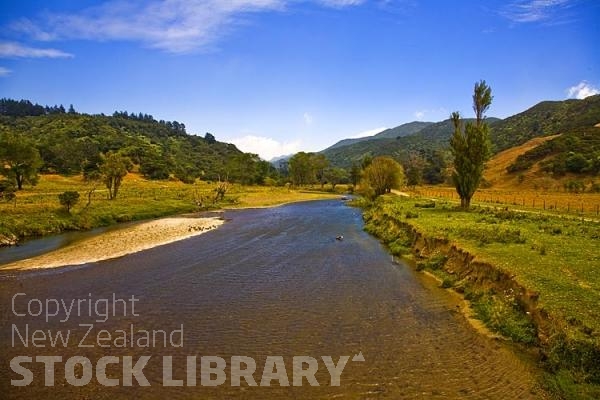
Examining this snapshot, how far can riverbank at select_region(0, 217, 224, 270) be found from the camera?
94.6ft

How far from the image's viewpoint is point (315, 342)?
1515cm

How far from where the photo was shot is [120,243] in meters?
36.3

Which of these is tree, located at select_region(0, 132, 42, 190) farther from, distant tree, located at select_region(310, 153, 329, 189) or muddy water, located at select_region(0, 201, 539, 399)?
distant tree, located at select_region(310, 153, 329, 189)

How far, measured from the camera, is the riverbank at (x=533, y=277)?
39.4 ft

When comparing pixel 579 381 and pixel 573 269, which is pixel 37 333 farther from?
pixel 573 269

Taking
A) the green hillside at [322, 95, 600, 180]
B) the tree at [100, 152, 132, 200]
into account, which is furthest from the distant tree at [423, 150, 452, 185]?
the tree at [100, 152, 132, 200]

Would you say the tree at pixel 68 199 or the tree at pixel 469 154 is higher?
the tree at pixel 469 154

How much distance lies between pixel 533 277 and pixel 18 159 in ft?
266

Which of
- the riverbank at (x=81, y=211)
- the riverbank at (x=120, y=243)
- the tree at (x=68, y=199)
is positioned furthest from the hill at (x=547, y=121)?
the tree at (x=68, y=199)

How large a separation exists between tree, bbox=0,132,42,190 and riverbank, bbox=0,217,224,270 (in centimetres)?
3503

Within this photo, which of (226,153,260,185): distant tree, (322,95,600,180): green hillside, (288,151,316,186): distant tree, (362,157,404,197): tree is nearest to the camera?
(362,157,404,197): tree

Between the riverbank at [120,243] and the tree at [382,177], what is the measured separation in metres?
45.1

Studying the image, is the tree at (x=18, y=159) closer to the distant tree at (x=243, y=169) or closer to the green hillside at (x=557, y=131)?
the green hillside at (x=557, y=131)

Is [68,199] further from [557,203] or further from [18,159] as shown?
[557,203]
